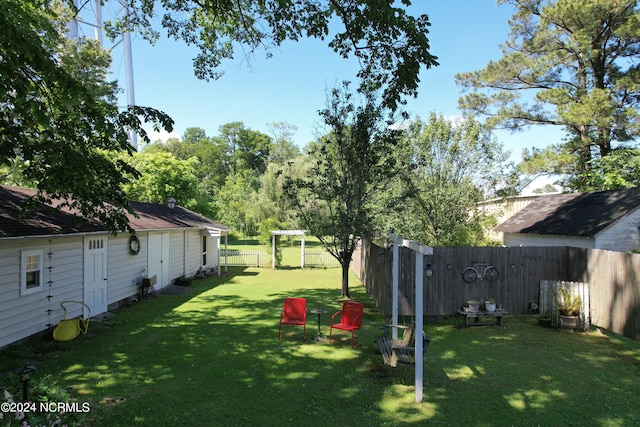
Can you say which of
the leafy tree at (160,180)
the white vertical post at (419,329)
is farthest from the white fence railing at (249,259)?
the white vertical post at (419,329)

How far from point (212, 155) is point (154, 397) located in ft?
205

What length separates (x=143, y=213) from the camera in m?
15.9

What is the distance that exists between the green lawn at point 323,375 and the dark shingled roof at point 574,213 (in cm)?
454

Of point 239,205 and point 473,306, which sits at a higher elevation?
point 239,205

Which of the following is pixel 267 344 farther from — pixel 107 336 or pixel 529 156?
pixel 529 156

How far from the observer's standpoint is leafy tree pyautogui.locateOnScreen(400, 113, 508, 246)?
13.9 meters

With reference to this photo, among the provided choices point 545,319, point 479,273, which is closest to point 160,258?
point 479,273

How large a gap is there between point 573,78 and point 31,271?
25074mm

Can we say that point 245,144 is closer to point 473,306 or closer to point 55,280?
point 55,280

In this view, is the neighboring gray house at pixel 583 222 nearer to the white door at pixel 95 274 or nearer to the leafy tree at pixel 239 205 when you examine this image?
the white door at pixel 95 274

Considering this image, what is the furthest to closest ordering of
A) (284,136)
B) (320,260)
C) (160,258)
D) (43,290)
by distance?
1. (284,136)
2. (320,260)
3. (160,258)
4. (43,290)

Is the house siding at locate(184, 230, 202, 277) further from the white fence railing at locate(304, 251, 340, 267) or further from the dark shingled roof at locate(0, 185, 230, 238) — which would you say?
the white fence railing at locate(304, 251, 340, 267)

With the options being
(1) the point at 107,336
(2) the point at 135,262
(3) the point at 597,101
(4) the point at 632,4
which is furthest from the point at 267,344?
(4) the point at 632,4

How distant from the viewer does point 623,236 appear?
11.8 meters
